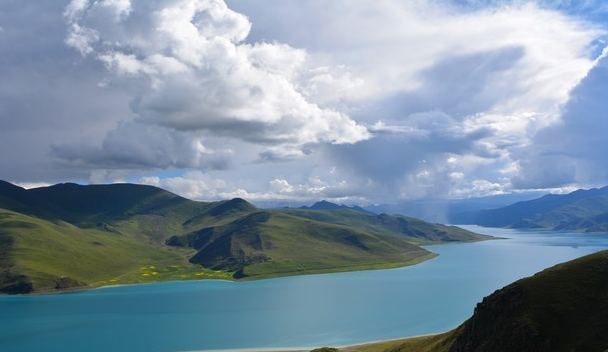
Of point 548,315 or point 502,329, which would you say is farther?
point 502,329

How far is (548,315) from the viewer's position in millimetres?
88750

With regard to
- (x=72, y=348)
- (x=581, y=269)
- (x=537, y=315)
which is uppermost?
(x=581, y=269)

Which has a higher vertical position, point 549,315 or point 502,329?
point 549,315

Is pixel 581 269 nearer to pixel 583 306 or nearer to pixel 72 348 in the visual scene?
pixel 583 306

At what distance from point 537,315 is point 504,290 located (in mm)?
9030

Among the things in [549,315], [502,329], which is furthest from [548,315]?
[502,329]

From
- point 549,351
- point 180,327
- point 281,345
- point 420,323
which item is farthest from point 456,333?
point 180,327

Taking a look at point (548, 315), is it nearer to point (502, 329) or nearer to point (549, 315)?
point (549, 315)

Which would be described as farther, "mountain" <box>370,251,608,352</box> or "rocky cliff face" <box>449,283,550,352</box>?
"rocky cliff face" <box>449,283,550,352</box>

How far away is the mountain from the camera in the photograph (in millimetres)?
Answer: 83438

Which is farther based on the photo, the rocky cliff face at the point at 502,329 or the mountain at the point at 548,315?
the rocky cliff face at the point at 502,329

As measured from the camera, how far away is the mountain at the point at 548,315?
274 ft

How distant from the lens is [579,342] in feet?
266

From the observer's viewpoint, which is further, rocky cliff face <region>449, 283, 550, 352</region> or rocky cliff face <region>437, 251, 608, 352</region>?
rocky cliff face <region>449, 283, 550, 352</region>
